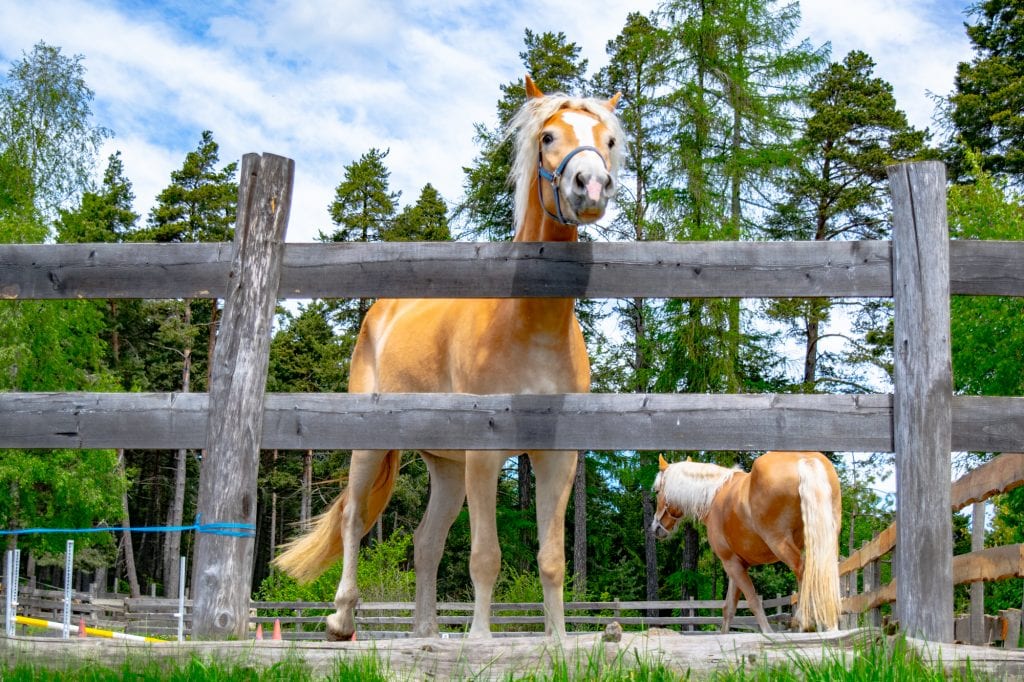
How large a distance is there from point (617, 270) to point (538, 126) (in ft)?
2.76

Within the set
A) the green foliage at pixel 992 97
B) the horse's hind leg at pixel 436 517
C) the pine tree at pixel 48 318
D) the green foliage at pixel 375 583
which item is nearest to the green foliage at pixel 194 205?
the pine tree at pixel 48 318

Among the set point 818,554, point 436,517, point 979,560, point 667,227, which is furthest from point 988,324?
point 436,517

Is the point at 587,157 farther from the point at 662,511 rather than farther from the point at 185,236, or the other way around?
the point at 185,236

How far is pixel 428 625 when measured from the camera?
568 centimetres

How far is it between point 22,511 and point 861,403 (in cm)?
2714

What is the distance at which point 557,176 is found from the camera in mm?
4113

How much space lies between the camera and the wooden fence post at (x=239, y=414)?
404 centimetres

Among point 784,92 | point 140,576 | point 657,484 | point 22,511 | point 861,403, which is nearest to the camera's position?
point 861,403

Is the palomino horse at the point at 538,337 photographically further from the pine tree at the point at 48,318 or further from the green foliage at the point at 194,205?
the green foliage at the point at 194,205

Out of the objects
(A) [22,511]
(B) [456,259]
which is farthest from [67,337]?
(B) [456,259]

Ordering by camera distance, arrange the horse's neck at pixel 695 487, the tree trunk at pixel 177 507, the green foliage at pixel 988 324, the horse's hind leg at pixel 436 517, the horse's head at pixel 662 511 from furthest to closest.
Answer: the tree trunk at pixel 177 507 < the green foliage at pixel 988 324 < the horse's head at pixel 662 511 < the horse's neck at pixel 695 487 < the horse's hind leg at pixel 436 517

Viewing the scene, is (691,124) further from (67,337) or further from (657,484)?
(67,337)

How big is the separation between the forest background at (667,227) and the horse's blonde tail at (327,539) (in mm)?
14884

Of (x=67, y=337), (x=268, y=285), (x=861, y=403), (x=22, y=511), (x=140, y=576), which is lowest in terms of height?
(x=140, y=576)
